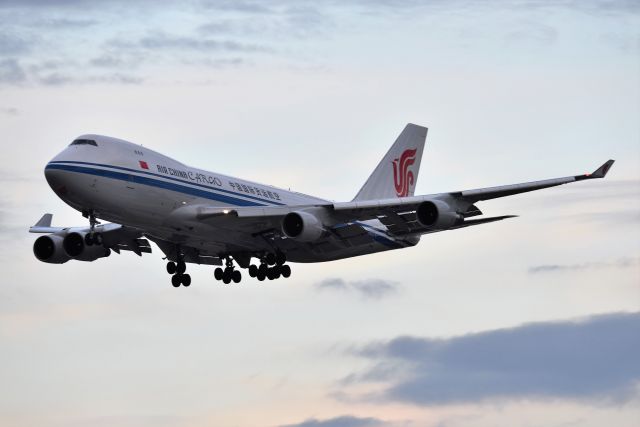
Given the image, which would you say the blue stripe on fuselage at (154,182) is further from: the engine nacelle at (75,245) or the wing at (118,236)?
the engine nacelle at (75,245)

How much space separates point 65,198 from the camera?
59.9m

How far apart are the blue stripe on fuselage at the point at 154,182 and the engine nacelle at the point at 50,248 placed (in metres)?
10.8

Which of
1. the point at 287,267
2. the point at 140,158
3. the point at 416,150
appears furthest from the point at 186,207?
the point at 416,150

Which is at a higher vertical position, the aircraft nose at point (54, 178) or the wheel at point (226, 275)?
the aircraft nose at point (54, 178)

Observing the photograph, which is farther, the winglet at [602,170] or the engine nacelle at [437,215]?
the engine nacelle at [437,215]

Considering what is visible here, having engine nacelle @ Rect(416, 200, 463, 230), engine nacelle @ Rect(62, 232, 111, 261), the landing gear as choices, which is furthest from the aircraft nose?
engine nacelle @ Rect(416, 200, 463, 230)

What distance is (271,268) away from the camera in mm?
68188

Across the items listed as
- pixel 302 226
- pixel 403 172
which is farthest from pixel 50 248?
pixel 403 172

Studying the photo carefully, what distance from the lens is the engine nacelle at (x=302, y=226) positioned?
63094 mm

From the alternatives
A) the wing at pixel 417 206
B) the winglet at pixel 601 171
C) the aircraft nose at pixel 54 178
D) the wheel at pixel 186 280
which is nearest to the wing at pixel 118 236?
the wheel at pixel 186 280

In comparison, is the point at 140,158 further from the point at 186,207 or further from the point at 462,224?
the point at 462,224

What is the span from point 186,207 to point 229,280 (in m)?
8.71

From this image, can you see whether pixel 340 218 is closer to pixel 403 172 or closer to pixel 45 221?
pixel 403 172

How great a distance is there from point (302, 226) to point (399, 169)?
53.8 feet
